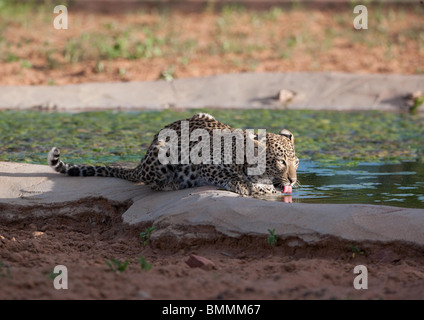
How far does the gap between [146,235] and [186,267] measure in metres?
1.10

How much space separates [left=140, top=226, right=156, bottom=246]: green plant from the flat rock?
0.24ft

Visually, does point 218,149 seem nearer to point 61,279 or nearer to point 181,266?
point 181,266

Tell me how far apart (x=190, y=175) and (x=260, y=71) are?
1004cm

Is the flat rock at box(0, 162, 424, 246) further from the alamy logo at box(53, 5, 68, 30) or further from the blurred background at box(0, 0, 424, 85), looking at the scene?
the alamy logo at box(53, 5, 68, 30)

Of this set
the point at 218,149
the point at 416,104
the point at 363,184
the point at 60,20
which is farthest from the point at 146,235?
the point at 60,20

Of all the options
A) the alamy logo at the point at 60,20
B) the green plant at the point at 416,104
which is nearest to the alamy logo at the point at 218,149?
the green plant at the point at 416,104

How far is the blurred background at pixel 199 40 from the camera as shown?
18266 mm

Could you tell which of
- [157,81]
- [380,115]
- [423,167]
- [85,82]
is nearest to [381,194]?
[423,167]

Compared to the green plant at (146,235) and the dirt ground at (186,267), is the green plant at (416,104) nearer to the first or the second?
the dirt ground at (186,267)

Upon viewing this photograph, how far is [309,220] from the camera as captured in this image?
6711 mm

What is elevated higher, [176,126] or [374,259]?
[176,126]

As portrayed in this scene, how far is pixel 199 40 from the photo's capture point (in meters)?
20.9

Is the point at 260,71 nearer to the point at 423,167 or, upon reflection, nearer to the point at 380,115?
the point at 380,115
